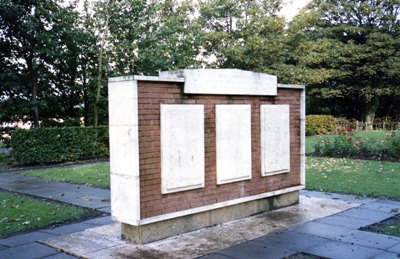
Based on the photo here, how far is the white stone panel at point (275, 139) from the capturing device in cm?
745

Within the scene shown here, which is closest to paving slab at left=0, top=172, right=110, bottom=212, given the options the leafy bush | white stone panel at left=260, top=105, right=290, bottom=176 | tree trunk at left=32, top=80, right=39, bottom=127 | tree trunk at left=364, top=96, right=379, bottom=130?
white stone panel at left=260, top=105, right=290, bottom=176

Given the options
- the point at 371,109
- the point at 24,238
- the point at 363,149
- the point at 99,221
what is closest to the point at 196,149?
the point at 99,221

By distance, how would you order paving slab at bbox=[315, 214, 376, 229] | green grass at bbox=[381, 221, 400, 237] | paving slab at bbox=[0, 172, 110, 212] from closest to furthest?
green grass at bbox=[381, 221, 400, 237] → paving slab at bbox=[315, 214, 376, 229] → paving slab at bbox=[0, 172, 110, 212]

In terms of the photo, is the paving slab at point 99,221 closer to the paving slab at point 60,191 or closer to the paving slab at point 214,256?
the paving slab at point 60,191

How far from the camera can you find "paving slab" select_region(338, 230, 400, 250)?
551 cm

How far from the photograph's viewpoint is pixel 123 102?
222 inches

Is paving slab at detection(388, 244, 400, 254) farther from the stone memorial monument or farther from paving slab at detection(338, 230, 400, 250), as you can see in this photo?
the stone memorial monument

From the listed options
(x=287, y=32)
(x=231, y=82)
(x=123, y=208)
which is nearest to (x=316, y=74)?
(x=287, y=32)

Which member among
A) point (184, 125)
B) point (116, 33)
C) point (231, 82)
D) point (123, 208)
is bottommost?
point (123, 208)

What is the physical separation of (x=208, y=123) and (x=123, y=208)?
188 cm

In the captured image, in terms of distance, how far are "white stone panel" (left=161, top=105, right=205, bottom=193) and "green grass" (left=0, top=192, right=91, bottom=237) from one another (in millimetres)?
2347

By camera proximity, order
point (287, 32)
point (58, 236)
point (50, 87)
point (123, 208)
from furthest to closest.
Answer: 1. point (287, 32)
2. point (50, 87)
3. point (58, 236)
4. point (123, 208)

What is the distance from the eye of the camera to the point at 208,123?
657 cm

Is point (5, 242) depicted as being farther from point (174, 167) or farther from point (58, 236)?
point (174, 167)
